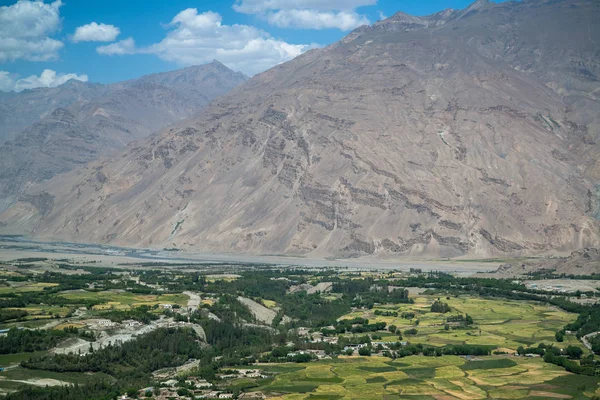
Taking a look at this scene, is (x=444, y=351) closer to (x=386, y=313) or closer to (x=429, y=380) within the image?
(x=429, y=380)

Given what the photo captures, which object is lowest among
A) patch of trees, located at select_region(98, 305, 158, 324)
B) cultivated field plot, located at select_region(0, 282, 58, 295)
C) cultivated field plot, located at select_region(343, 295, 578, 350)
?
cultivated field plot, located at select_region(343, 295, 578, 350)

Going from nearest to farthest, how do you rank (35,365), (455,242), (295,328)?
(35,365) < (295,328) < (455,242)

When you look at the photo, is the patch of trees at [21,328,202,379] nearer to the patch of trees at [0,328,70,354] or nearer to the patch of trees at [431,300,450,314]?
the patch of trees at [0,328,70,354]

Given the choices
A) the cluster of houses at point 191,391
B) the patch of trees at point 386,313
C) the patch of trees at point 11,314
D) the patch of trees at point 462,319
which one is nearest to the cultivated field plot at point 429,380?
the cluster of houses at point 191,391

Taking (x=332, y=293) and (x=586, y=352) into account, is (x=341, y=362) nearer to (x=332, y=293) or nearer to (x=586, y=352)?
(x=586, y=352)

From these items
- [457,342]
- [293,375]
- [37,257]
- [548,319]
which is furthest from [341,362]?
[37,257]

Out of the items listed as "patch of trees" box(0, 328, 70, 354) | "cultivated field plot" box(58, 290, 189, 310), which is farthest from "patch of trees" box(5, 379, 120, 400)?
"cultivated field plot" box(58, 290, 189, 310)
